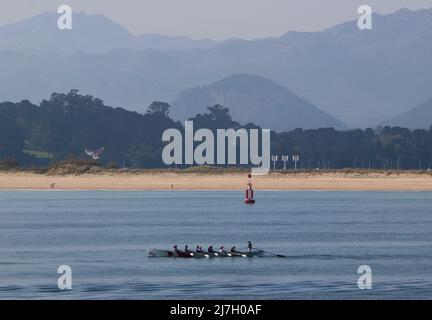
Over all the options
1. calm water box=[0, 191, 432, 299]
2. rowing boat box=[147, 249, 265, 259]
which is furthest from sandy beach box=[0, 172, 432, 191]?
rowing boat box=[147, 249, 265, 259]

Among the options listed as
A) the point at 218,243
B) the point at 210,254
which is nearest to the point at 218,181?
the point at 218,243

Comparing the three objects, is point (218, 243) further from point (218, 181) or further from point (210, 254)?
point (218, 181)

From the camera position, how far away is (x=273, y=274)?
164 feet

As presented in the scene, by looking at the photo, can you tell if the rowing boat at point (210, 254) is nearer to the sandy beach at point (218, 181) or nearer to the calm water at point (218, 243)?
the calm water at point (218, 243)

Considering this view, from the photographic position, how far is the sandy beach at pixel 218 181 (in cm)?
14712

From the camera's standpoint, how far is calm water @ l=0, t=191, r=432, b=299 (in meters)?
44.6

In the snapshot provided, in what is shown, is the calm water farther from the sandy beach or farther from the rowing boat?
the sandy beach

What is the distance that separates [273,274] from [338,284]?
14.7 feet

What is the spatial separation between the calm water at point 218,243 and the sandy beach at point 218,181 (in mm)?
34406

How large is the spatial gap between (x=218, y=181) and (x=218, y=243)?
87.1 metres

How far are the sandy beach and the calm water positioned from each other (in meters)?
34.4

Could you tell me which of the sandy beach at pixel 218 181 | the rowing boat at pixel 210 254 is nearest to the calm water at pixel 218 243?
the rowing boat at pixel 210 254

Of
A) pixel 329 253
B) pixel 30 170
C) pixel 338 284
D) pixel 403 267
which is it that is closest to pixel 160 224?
pixel 329 253
